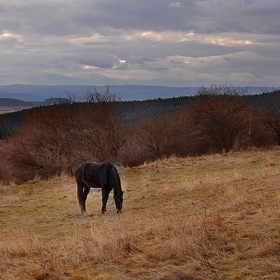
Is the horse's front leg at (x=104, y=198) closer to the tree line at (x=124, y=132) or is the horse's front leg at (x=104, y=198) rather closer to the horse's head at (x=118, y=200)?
the horse's head at (x=118, y=200)

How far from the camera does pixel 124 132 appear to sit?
32969 millimetres

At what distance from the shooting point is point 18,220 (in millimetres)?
13008

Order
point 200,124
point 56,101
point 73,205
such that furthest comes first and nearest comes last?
point 56,101 → point 200,124 → point 73,205

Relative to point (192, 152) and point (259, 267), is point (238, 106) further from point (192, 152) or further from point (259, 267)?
point (259, 267)

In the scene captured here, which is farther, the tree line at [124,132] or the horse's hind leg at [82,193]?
the tree line at [124,132]

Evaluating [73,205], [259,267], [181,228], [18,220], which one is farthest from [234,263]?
[73,205]

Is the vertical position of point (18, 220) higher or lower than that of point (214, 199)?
lower

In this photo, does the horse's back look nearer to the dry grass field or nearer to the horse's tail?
the horse's tail

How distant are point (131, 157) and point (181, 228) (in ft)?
85.8

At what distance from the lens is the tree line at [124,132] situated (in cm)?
3189

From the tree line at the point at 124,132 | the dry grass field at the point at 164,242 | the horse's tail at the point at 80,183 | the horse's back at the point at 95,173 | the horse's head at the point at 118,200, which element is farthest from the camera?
the tree line at the point at 124,132

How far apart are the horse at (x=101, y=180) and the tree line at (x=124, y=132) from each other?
1652 cm

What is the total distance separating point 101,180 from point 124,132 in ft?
65.4

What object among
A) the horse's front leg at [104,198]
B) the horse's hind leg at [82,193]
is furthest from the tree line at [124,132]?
the horse's front leg at [104,198]
